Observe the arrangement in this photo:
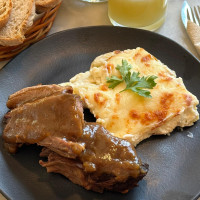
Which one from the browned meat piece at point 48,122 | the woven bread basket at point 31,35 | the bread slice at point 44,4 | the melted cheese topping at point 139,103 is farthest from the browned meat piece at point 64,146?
the bread slice at point 44,4

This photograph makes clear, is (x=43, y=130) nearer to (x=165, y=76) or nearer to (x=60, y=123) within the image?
(x=60, y=123)

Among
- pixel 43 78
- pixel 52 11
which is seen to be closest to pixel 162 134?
pixel 43 78

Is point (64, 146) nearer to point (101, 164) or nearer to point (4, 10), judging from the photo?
point (101, 164)

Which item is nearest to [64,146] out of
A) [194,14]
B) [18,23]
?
[18,23]

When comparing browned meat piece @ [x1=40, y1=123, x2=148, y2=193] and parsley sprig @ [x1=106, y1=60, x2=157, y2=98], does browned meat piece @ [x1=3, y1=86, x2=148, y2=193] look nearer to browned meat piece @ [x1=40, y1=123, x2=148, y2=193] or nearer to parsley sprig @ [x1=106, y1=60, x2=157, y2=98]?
browned meat piece @ [x1=40, y1=123, x2=148, y2=193]

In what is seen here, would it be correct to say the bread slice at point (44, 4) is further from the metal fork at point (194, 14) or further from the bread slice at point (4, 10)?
the metal fork at point (194, 14)

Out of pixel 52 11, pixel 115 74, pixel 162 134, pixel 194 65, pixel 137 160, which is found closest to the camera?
pixel 137 160
